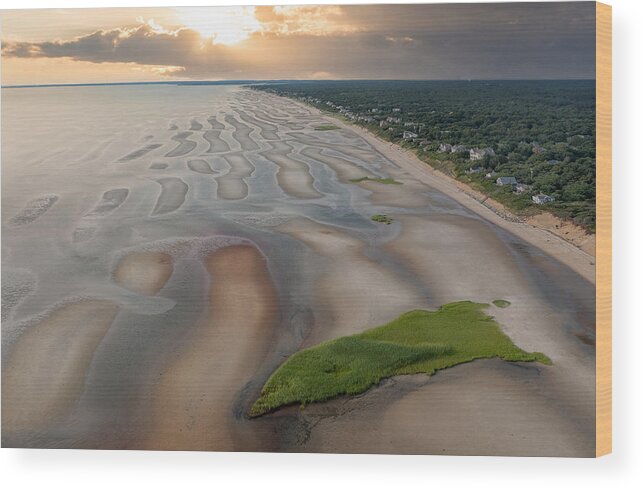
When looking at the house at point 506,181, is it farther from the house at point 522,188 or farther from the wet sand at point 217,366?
the wet sand at point 217,366

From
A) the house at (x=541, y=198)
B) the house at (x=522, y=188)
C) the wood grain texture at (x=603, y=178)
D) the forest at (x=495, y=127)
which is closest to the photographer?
the wood grain texture at (x=603, y=178)

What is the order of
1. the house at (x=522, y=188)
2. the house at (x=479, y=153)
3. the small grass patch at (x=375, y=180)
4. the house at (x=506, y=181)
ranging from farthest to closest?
the small grass patch at (x=375, y=180) → the house at (x=479, y=153) → the house at (x=506, y=181) → the house at (x=522, y=188)

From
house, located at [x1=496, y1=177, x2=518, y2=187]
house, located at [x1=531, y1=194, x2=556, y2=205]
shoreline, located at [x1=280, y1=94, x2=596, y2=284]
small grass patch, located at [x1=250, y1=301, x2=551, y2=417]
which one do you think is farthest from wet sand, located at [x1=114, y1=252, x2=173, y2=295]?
house, located at [x1=531, y1=194, x2=556, y2=205]

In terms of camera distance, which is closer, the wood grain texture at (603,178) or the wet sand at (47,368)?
→ the wet sand at (47,368)

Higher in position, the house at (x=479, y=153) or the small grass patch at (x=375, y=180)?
the house at (x=479, y=153)

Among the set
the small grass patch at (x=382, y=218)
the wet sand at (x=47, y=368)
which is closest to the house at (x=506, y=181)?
the small grass patch at (x=382, y=218)

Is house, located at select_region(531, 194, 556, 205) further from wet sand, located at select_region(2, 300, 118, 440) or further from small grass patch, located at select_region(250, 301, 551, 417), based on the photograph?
wet sand, located at select_region(2, 300, 118, 440)

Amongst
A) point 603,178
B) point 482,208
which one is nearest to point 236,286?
point 482,208
